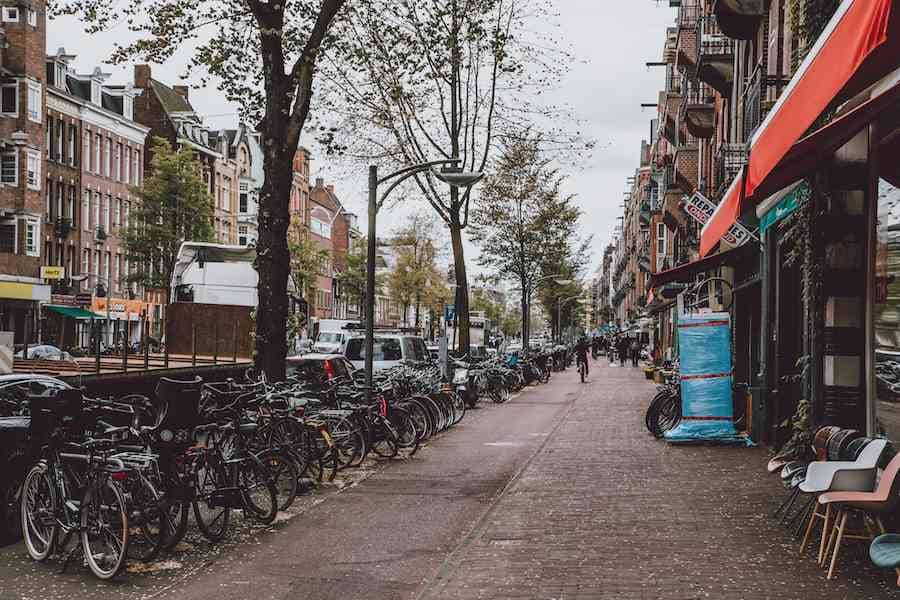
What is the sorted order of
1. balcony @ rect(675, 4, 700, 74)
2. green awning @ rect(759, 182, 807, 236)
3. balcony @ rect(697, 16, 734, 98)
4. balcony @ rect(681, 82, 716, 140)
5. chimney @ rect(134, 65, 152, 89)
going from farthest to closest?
chimney @ rect(134, 65, 152, 89), balcony @ rect(675, 4, 700, 74), balcony @ rect(681, 82, 716, 140), balcony @ rect(697, 16, 734, 98), green awning @ rect(759, 182, 807, 236)

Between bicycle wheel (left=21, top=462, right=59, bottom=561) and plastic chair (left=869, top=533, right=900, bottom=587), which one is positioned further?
bicycle wheel (left=21, top=462, right=59, bottom=561)

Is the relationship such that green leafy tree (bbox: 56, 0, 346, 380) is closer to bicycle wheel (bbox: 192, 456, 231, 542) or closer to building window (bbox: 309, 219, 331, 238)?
bicycle wheel (bbox: 192, 456, 231, 542)

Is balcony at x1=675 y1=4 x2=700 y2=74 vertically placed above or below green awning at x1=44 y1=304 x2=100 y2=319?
above

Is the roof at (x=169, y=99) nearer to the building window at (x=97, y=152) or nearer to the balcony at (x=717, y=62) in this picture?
the building window at (x=97, y=152)

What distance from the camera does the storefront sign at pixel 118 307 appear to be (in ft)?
200

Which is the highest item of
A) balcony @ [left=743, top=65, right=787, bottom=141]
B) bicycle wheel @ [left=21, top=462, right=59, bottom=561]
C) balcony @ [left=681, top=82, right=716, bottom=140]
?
balcony @ [left=681, top=82, right=716, bottom=140]

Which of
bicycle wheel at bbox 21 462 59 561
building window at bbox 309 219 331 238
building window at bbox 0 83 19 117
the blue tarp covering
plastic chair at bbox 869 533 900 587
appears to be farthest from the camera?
building window at bbox 309 219 331 238

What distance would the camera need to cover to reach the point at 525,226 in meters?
55.5

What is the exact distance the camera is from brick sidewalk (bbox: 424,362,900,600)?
7.71 metres

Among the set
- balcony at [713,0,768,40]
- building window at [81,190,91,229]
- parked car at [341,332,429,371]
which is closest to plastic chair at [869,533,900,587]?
balcony at [713,0,768,40]

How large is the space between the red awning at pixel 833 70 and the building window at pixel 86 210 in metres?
59.5

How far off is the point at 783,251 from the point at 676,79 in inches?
1441

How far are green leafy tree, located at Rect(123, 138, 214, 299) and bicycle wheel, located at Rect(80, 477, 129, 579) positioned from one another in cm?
4595

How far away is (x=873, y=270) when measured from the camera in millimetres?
11055
